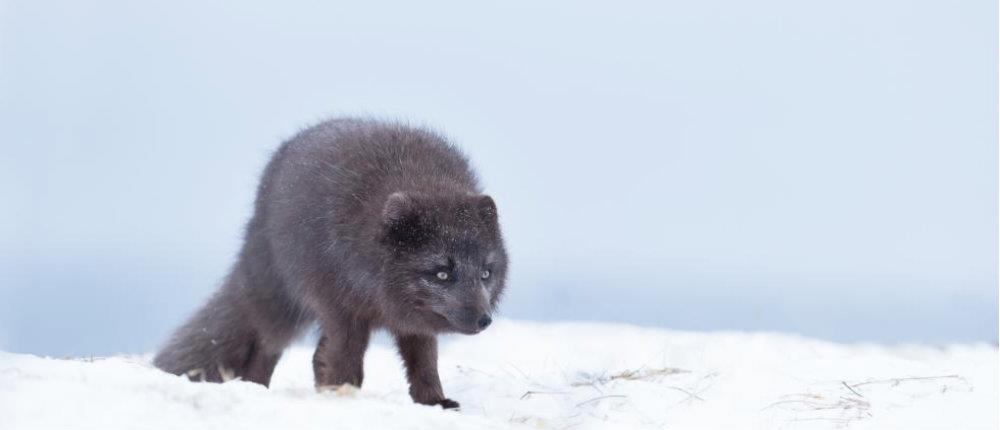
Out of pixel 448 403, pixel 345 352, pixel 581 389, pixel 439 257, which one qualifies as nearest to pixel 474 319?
pixel 439 257

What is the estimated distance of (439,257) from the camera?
23.6ft

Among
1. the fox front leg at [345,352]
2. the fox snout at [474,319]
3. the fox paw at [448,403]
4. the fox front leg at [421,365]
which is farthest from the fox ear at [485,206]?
the fox paw at [448,403]

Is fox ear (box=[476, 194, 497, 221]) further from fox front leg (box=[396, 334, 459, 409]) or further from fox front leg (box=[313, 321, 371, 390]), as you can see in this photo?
fox front leg (box=[313, 321, 371, 390])

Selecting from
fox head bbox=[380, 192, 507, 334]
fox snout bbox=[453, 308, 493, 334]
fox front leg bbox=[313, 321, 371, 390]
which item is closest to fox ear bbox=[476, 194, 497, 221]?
fox head bbox=[380, 192, 507, 334]

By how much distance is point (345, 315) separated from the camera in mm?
7742

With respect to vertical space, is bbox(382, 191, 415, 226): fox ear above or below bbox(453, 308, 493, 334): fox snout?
above

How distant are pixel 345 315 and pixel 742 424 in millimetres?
2729

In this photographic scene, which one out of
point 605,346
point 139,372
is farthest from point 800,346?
point 139,372

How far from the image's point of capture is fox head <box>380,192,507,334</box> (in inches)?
281

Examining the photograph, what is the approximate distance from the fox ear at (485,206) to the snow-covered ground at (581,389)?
1.29m

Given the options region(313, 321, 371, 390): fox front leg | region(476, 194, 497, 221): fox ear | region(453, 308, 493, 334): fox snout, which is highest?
region(476, 194, 497, 221): fox ear

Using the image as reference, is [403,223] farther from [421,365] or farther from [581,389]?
[581,389]

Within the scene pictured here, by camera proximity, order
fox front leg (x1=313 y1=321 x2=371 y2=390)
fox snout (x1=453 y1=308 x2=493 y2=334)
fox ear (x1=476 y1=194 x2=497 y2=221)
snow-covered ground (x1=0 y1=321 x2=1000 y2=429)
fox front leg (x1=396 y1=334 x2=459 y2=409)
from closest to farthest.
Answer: snow-covered ground (x1=0 y1=321 x2=1000 y2=429)
fox snout (x1=453 y1=308 x2=493 y2=334)
fox ear (x1=476 y1=194 x2=497 y2=221)
fox front leg (x1=313 y1=321 x2=371 y2=390)
fox front leg (x1=396 y1=334 x2=459 y2=409)

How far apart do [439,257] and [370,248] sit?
0.51 metres
